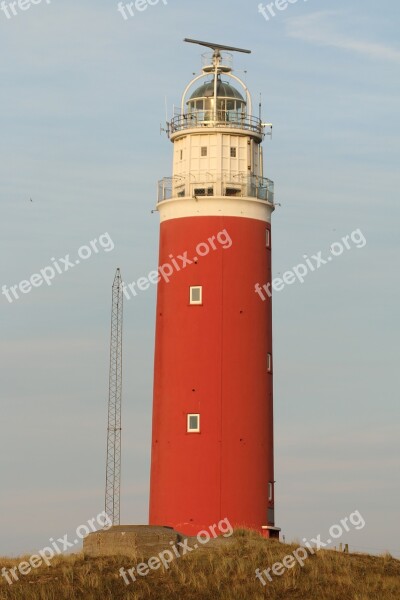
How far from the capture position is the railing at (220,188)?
184ft

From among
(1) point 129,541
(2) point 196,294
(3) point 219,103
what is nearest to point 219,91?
(3) point 219,103

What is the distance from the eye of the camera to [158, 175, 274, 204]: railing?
55938 mm

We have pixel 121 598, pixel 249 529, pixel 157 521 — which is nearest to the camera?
pixel 121 598

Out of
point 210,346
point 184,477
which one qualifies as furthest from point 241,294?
point 184,477

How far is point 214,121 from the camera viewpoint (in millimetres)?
56469

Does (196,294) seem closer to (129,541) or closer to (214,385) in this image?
(214,385)

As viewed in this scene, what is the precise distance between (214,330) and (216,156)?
6.65m

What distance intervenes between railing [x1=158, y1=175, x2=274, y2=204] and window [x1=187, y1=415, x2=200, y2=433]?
26.8 ft

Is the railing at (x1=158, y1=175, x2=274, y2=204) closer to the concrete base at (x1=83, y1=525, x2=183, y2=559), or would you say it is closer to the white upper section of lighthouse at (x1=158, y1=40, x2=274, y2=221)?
the white upper section of lighthouse at (x1=158, y1=40, x2=274, y2=221)

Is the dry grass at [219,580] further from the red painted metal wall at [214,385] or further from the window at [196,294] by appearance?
the window at [196,294]

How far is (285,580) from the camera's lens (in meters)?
42.0

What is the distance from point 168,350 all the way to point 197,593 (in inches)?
614

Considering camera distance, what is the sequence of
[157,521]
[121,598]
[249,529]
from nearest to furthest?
[121,598], [249,529], [157,521]

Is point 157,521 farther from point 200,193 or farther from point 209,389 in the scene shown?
point 200,193
